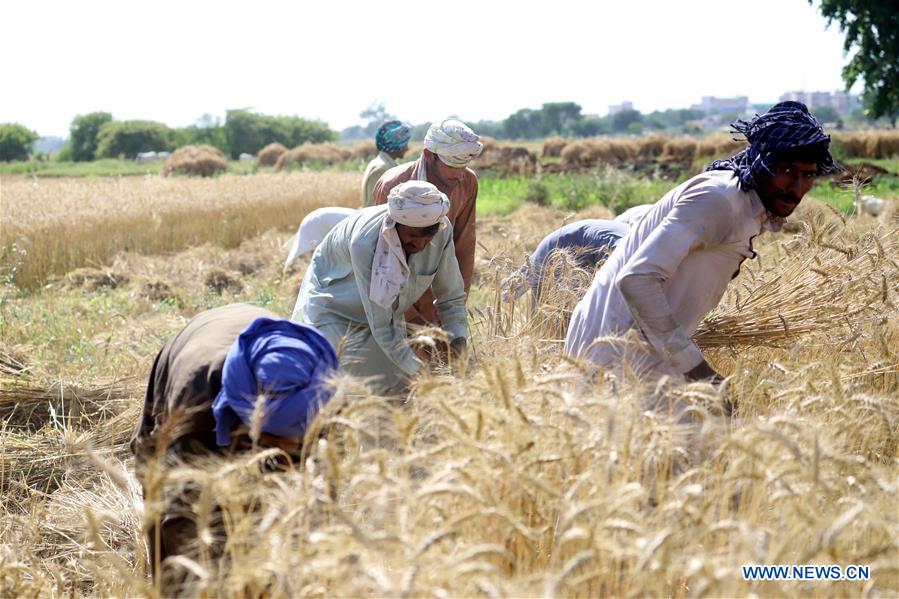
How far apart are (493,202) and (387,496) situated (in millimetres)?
15993

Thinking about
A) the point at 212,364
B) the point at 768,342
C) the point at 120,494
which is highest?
the point at 212,364

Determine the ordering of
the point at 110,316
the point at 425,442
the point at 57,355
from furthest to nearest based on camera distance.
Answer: the point at 110,316 → the point at 57,355 → the point at 425,442

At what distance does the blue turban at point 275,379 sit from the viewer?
2.13 metres

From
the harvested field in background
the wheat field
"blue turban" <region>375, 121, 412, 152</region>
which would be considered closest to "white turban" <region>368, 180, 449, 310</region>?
the wheat field

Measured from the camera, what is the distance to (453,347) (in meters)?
3.65

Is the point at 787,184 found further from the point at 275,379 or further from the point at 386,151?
the point at 386,151

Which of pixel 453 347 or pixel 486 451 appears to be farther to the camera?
pixel 453 347

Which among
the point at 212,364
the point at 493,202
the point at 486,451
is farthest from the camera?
the point at 493,202

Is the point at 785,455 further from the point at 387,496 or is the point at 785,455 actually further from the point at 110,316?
the point at 110,316

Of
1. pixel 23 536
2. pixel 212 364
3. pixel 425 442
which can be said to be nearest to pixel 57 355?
pixel 23 536

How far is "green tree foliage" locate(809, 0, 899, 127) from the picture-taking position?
731 inches

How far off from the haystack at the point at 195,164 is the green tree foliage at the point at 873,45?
18618 mm

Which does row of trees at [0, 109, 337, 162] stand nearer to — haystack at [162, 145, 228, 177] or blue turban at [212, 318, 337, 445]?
haystack at [162, 145, 228, 177]

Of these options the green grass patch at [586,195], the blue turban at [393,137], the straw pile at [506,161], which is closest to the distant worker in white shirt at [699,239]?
the blue turban at [393,137]
